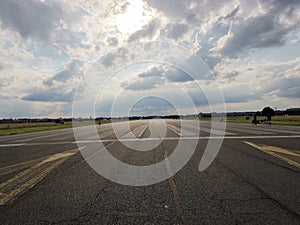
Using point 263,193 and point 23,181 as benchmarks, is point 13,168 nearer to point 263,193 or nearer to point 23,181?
point 23,181

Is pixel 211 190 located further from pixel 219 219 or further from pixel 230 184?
pixel 219 219

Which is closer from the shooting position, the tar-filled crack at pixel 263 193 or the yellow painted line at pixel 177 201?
the yellow painted line at pixel 177 201

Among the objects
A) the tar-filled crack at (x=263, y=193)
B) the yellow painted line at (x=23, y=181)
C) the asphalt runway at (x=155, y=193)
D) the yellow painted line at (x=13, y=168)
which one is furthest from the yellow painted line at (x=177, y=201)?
the yellow painted line at (x=13, y=168)

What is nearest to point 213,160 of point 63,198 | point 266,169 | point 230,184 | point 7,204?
point 266,169

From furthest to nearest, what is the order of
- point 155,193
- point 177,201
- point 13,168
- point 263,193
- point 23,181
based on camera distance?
point 13,168 → point 23,181 → point 155,193 → point 263,193 → point 177,201

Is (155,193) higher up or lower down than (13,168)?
lower down

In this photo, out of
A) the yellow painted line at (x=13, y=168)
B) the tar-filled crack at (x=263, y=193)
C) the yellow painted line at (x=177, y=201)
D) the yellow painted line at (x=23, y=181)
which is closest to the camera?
the yellow painted line at (x=177, y=201)

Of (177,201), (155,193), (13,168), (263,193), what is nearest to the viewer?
(177,201)

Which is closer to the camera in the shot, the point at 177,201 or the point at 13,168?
the point at 177,201

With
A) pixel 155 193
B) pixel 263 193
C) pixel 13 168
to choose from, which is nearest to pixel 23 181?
pixel 13 168

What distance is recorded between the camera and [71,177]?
238 inches

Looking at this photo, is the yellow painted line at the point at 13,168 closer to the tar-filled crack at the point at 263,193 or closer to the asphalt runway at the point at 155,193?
the asphalt runway at the point at 155,193

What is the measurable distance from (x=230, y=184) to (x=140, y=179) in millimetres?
2055

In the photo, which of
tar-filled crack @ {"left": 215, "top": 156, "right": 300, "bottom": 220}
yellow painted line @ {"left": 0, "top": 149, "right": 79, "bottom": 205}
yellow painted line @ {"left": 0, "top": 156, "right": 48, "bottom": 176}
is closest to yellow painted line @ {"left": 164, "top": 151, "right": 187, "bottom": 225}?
tar-filled crack @ {"left": 215, "top": 156, "right": 300, "bottom": 220}
